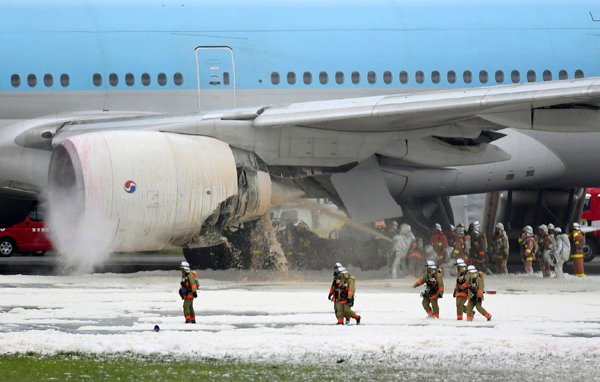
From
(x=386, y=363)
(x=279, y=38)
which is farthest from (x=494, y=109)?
(x=386, y=363)

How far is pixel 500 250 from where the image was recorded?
19922mm

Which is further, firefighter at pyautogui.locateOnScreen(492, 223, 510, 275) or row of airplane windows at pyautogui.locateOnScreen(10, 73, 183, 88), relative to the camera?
firefighter at pyautogui.locateOnScreen(492, 223, 510, 275)

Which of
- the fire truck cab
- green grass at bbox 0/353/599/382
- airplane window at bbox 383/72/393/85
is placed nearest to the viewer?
green grass at bbox 0/353/599/382

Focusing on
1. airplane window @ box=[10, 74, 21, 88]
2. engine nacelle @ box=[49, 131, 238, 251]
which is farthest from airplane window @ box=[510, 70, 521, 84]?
airplane window @ box=[10, 74, 21, 88]

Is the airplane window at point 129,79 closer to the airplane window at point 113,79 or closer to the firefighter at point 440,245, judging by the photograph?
the airplane window at point 113,79

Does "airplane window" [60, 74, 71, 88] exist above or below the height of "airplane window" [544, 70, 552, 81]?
below

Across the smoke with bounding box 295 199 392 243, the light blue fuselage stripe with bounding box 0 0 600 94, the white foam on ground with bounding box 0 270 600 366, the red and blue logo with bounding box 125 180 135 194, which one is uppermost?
the light blue fuselage stripe with bounding box 0 0 600 94

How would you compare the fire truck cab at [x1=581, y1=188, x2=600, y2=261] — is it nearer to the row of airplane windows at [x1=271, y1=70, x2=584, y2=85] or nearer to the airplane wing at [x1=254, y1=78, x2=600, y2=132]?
the row of airplane windows at [x1=271, y1=70, x2=584, y2=85]

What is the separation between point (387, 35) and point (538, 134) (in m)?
3.30

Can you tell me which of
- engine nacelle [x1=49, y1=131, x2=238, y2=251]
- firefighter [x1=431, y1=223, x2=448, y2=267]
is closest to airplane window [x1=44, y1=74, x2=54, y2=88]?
engine nacelle [x1=49, y1=131, x2=238, y2=251]

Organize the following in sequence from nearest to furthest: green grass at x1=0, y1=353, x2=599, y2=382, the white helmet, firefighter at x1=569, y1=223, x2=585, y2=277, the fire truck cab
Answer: green grass at x1=0, y1=353, x2=599, y2=382 → the white helmet → firefighter at x1=569, y1=223, x2=585, y2=277 → the fire truck cab

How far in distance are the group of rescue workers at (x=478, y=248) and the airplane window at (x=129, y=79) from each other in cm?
580

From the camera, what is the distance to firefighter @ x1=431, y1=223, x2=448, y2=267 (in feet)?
61.3

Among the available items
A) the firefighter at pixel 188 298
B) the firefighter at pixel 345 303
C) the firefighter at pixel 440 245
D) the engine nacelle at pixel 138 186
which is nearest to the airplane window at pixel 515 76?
the firefighter at pixel 440 245
